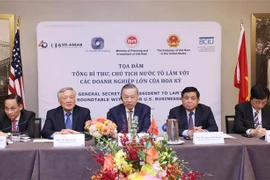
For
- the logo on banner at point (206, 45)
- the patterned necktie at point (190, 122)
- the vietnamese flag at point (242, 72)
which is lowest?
the patterned necktie at point (190, 122)

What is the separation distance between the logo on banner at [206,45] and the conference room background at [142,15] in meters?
0.38

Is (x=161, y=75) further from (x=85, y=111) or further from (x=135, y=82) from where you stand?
(x=85, y=111)

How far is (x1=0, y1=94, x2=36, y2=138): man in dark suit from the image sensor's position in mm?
3240

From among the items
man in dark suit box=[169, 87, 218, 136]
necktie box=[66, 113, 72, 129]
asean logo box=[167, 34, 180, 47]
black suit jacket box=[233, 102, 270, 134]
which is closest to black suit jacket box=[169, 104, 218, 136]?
man in dark suit box=[169, 87, 218, 136]

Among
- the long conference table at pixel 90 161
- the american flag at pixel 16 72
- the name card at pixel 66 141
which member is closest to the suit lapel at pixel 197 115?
the long conference table at pixel 90 161

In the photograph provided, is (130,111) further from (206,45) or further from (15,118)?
(206,45)

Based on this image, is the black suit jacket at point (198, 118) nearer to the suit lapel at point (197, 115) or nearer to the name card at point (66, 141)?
the suit lapel at point (197, 115)

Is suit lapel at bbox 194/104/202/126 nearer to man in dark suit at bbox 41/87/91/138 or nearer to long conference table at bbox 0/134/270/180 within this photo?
long conference table at bbox 0/134/270/180

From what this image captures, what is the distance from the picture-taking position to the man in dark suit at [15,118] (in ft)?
10.6

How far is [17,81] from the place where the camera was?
4.17 m

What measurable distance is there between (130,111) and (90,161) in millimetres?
1053

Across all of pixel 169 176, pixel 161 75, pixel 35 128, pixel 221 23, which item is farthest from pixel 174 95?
pixel 169 176

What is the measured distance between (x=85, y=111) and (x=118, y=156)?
241cm

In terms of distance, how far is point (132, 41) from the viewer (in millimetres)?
4375
